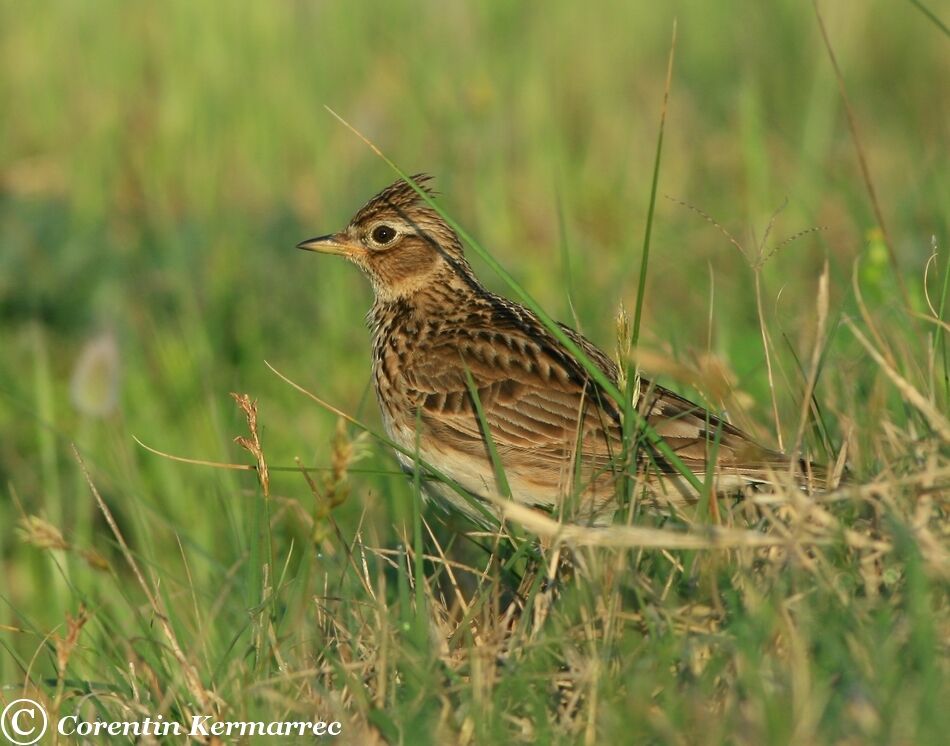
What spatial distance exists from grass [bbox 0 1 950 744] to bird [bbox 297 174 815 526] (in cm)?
20

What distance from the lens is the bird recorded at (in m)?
Result: 4.09

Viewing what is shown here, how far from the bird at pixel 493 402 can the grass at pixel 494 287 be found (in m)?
0.20

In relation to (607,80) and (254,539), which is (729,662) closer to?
(254,539)

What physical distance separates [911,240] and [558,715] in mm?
4536

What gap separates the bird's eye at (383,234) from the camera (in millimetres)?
5723

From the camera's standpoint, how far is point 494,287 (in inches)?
310

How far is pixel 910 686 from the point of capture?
2.79 m

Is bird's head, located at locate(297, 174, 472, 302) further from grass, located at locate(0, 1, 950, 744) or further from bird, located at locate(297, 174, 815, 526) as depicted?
grass, located at locate(0, 1, 950, 744)

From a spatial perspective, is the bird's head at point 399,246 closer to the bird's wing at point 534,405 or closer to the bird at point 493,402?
the bird at point 493,402

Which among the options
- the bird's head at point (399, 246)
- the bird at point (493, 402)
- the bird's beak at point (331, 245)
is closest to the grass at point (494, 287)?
the bird at point (493, 402)

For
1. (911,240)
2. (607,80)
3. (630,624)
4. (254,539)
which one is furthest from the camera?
(607,80)

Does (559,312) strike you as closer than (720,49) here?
Yes

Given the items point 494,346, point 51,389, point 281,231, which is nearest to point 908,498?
point 494,346

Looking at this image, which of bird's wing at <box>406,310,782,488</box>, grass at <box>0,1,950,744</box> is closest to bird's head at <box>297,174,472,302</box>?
bird's wing at <box>406,310,782,488</box>
